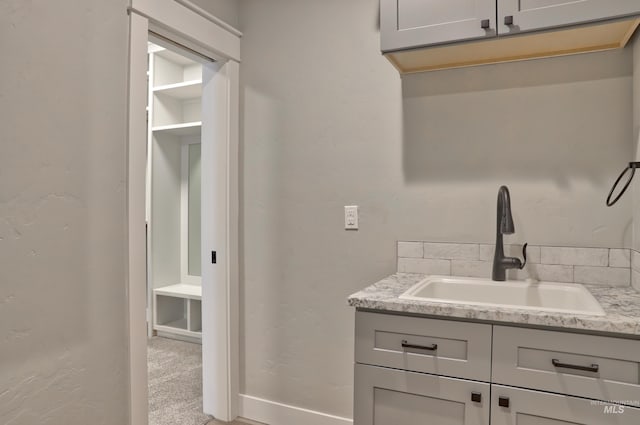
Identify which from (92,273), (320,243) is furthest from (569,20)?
(92,273)

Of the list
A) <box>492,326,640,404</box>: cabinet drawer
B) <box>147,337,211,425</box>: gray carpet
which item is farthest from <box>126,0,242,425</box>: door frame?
<box>492,326,640,404</box>: cabinet drawer

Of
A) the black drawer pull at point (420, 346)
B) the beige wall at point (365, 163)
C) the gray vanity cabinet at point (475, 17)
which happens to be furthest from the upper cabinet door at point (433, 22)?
the black drawer pull at point (420, 346)

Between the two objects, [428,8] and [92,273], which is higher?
[428,8]

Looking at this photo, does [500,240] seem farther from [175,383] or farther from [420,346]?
[175,383]

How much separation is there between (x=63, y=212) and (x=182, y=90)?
99.9 inches

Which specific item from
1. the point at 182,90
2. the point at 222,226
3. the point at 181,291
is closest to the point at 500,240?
the point at 222,226

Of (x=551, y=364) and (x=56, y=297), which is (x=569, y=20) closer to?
(x=551, y=364)

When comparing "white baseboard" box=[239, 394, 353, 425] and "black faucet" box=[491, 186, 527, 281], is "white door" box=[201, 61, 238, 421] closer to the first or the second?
"white baseboard" box=[239, 394, 353, 425]

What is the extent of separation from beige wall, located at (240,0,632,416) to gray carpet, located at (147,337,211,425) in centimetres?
41

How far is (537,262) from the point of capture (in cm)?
185

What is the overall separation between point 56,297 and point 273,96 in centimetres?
144

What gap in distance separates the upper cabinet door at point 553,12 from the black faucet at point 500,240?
1.96 ft

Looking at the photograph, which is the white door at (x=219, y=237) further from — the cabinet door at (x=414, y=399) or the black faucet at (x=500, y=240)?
the black faucet at (x=500, y=240)

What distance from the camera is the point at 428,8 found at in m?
1.70
